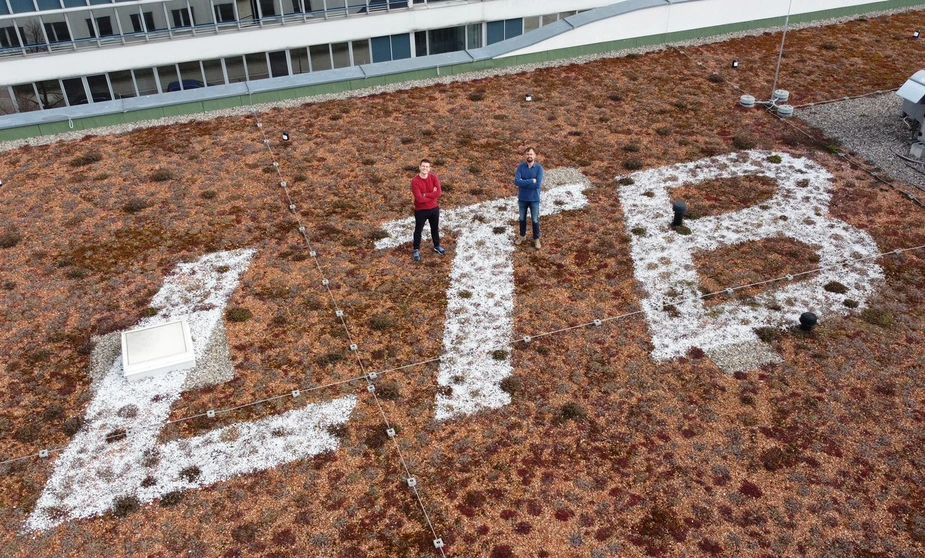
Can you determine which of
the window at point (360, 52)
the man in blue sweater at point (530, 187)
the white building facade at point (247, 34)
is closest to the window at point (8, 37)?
the white building facade at point (247, 34)

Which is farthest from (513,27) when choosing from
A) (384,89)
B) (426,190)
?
(426,190)

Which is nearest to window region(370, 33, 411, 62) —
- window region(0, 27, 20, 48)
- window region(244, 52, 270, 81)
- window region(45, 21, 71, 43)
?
window region(244, 52, 270, 81)

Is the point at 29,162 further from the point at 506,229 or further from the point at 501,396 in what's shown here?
the point at 501,396

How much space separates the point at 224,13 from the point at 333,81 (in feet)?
27.0

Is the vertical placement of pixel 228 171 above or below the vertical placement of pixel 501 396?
above

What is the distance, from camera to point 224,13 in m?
27.9

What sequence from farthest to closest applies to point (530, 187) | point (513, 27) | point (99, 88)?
point (513, 27)
point (99, 88)
point (530, 187)

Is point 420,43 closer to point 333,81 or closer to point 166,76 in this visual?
point 333,81

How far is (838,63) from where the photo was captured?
25.4m

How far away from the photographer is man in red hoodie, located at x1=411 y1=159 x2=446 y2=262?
48.2ft

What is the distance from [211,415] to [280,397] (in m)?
1.21

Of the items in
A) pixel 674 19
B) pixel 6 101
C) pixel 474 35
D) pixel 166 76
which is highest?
pixel 674 19

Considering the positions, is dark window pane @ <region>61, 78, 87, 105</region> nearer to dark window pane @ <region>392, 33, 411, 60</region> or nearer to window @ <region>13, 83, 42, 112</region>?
window @ <region>13, 83, 42, 112</region>

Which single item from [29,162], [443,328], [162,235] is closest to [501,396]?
[443,328]
